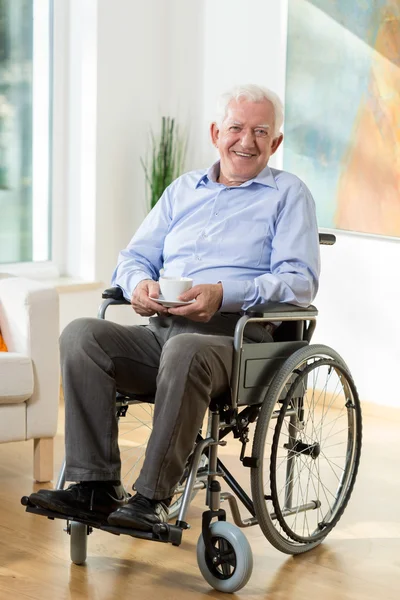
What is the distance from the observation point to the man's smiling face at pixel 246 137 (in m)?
2.60

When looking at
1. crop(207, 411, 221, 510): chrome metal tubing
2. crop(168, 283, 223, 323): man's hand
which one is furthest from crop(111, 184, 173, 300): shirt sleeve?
crop(207, 411, 221, 510): chrome metal tubing

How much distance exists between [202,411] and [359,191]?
209cm

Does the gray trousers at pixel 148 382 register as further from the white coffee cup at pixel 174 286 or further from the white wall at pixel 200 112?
the white wall at pixel 200 112

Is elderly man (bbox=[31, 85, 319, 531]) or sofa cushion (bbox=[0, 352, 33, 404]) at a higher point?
elderly man (bbox=[31, 85, 319, 531])

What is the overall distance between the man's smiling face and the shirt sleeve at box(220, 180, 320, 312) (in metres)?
0.13

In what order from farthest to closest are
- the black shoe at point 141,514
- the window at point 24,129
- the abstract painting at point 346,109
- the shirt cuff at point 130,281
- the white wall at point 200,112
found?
the window at point 24,129, the white wall at point 200,112, the abstract painting at point 346,109, the shirt cuff at point 130,281, the black shoe at point 141,514

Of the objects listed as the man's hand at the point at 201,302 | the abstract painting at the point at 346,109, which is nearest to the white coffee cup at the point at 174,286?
the man's hand at the point at 201,302

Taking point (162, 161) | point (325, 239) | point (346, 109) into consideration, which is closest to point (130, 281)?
point (325, 239)

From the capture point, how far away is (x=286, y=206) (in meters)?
2.56

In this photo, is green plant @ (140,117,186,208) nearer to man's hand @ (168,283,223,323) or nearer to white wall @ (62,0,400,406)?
white wall @ (62,0,400,406)

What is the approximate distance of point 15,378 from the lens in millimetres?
2949

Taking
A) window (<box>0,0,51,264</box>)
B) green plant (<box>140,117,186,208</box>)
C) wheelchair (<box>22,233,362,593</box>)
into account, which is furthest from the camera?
green plant (<box>140,117,186,208</box>)

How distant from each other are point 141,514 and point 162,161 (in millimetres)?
2579

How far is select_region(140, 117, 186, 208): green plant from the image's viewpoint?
14.8 feet
